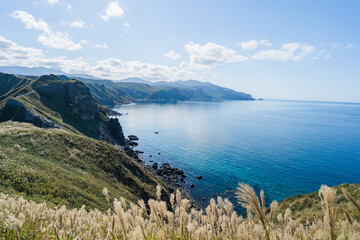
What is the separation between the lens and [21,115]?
Result: 57031 mm

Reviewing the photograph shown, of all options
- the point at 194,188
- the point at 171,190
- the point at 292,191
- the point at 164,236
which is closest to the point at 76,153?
the point at 171,190

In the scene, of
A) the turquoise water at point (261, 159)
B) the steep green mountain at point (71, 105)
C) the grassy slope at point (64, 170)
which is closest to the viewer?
the grassy slope at point (64, 170)

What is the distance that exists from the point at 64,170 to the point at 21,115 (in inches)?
1831

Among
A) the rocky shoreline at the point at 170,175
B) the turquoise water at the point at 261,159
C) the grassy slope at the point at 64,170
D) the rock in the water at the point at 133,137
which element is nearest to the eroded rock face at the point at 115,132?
the rock in the water at the point at 133,137

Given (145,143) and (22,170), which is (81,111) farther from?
(22,170)

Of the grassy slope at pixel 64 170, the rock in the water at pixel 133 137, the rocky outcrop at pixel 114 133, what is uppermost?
the grassy slope at pixel 64 170

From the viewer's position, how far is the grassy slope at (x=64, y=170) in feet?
52.0

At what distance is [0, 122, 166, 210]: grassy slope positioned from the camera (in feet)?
52.0

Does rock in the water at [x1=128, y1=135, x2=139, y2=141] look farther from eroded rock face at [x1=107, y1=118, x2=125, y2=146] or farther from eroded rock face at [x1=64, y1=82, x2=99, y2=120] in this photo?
eroded rock face at [x1=64, y1=82, x2=99, y2=120]

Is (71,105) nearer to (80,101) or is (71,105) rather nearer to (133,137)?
(80,101)

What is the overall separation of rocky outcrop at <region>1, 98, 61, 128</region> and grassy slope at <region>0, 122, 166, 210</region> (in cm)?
2209

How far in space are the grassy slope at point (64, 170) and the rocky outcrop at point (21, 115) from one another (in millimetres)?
22091

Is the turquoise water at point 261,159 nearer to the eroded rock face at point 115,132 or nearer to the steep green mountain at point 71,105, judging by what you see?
the eroded rock face at point 115,132

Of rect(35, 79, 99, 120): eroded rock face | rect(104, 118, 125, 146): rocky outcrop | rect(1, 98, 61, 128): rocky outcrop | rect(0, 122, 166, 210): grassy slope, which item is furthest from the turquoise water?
rect(1, 98, 61, 128): rocky outcrop
